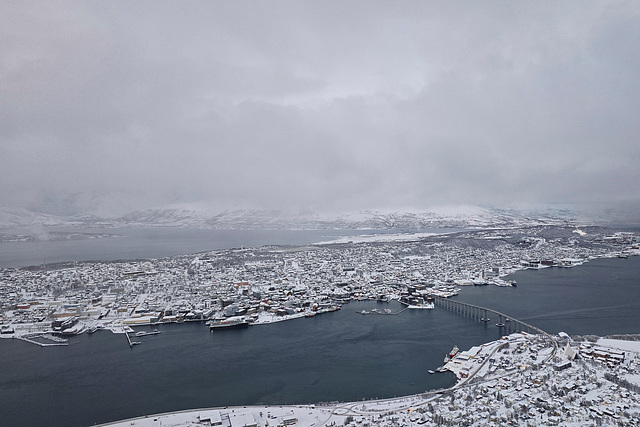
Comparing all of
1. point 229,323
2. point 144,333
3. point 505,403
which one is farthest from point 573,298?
point 144,333

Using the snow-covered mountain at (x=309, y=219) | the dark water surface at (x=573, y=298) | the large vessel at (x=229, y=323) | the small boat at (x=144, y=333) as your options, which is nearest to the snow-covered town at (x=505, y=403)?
the dark water surface at (x=573, y=298)

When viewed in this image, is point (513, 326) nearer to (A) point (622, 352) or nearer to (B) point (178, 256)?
(A) point (622, 352)

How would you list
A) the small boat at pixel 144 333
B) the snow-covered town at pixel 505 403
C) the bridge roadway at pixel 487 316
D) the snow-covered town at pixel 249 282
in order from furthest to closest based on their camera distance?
the snow-covered town at pixel 249 282 < the small boat at pixel 144 333 < the bridge roadway at pixel 487 316 < the snow-covered town at pixel 505 403

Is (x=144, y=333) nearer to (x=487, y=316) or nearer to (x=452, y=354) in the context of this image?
(x=452, y=354)

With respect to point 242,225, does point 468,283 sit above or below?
below

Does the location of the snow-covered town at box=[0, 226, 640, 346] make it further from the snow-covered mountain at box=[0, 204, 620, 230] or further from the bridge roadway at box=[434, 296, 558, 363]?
the snow-covered mountain at box=[0, 204, 620, 230]

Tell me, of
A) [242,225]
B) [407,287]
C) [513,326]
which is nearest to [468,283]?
[407,287]

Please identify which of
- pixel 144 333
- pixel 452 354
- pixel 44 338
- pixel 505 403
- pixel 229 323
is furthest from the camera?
pixel 229 323

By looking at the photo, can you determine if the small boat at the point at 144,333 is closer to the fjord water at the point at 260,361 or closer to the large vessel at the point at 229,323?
the fjord water at the point at 260,361

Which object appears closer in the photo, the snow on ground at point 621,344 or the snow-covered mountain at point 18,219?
the snow on ground at point 621,344
